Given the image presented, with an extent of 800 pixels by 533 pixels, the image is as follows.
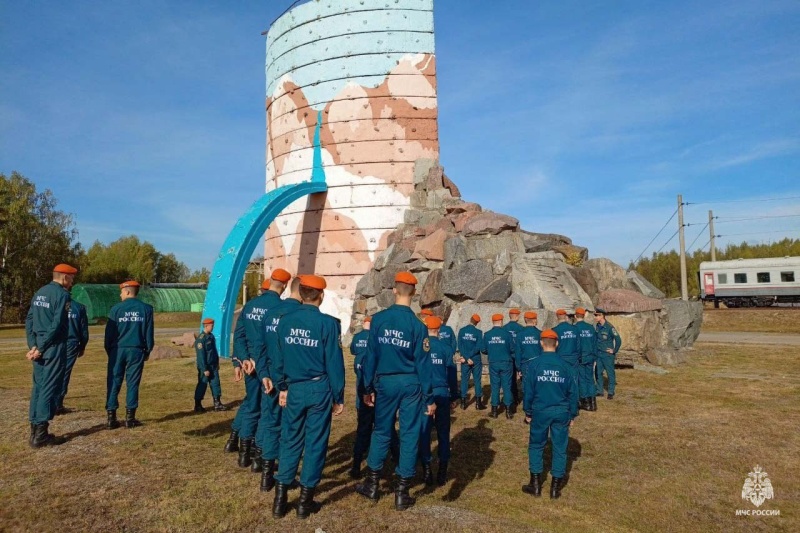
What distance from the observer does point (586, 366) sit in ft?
34.6

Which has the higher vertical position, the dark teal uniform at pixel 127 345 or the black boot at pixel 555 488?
the dark teal uniform at pixel 127 345

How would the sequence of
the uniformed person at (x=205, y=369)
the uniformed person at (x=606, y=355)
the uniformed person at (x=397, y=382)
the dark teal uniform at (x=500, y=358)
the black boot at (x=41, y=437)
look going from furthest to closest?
the uniformed person at (x=606, y=355) < the dark teal uniform at (x=500, y=358) < the uniformed person at (x=205, y=369) < the black boot at (x=41, y=437) < the uniformed person at (x=397, y=382)

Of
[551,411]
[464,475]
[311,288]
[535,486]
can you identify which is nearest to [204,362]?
[311,288]

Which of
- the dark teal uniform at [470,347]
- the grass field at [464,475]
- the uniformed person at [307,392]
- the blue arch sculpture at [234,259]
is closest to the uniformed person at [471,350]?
the dark teal uniform at [470,347]

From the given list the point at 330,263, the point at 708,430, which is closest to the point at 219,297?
the point at 330,263

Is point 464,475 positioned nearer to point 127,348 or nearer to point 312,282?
point 312,282

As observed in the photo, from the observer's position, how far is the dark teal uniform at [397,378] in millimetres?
5586

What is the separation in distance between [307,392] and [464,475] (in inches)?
107

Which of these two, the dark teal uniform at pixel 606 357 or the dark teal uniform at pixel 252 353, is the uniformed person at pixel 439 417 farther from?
the dark teal uniform at pixel 606 357

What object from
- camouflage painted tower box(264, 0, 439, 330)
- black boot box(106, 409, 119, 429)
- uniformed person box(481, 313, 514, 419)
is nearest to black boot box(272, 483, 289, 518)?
black boot box(106, 409, 119, 429)

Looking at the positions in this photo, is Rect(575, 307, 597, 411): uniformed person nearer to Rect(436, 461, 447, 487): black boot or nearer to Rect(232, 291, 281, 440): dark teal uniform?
Rect(436, 461, 447, 487): black boot

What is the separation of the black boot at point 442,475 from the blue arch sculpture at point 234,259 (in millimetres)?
13317

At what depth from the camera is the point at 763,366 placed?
15.9 metres

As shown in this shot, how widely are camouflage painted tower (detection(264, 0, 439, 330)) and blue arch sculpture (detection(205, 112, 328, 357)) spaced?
6.62 feet
